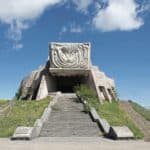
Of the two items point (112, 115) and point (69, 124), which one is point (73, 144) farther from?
point (112, 115)

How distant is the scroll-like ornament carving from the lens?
36250 mm

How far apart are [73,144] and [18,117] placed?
9231mm

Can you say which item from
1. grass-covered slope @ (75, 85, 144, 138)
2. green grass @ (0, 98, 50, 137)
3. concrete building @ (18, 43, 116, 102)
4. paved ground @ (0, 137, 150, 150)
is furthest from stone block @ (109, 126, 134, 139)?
concrete building @ (18, 43, 116, 102)

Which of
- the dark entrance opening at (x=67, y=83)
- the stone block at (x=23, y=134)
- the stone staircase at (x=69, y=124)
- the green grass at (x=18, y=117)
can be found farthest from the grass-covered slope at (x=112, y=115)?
the dark entrance opening at (x=67, y=83)

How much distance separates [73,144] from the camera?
14.5 m

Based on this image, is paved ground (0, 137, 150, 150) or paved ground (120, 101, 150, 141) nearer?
paved ground (0, 137, 150, 150)

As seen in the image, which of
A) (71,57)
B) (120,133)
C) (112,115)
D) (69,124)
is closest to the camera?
(120,133)

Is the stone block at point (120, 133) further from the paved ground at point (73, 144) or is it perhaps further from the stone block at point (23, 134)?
the stone block at point (23, 134)

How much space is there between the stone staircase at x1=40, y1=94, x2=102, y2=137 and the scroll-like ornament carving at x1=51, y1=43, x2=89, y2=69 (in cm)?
815

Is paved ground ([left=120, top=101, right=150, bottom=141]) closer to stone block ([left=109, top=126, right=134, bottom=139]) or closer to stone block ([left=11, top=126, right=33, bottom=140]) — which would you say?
stone block ([left=109, top=126, right=134, bottom=139])

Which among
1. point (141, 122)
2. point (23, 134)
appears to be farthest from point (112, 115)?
point (23, 134)

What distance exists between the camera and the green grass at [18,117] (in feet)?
64.3

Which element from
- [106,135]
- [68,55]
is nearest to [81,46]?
[68,55]

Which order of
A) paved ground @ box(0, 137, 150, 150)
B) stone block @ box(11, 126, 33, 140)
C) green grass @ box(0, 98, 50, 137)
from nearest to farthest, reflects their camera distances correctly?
1. paved ground @ box(0, 137, 150, 150)
2. stone block @ box(11, 126, 33, 140)
3. green grass @ box(0, 98, 50, 137)
